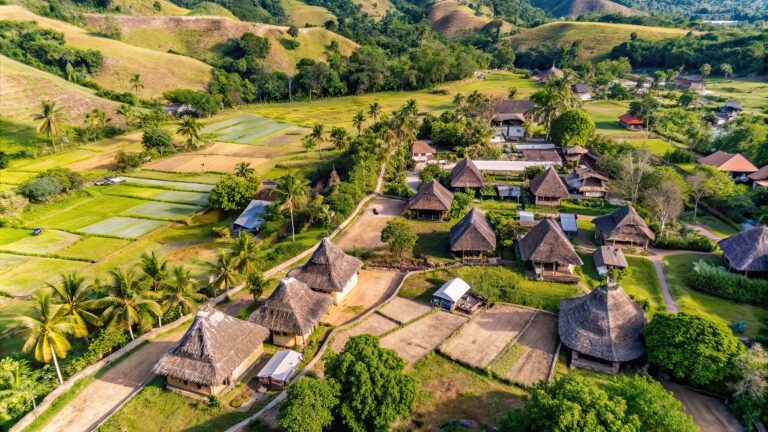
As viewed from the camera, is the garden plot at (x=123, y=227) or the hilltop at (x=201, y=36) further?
the hilltop at (x=201, y=36)

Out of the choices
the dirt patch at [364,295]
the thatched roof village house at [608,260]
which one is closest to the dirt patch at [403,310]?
the dirt patch at [364,295]

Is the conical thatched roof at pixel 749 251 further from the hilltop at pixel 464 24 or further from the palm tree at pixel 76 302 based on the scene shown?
the hilltop at pixel 464 24

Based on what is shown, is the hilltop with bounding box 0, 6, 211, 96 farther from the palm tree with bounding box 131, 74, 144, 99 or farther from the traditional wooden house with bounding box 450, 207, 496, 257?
the traditional wooden house with bounding box 450, 207, 496, 257

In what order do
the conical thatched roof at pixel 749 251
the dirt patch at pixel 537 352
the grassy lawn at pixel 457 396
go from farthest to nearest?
the conical thatched roof at pixel 749 251 → the dirt patch at pixel 537 352 → the grassy lawn at pixel 457 396

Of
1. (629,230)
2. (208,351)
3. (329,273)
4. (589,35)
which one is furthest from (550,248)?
(589,35)

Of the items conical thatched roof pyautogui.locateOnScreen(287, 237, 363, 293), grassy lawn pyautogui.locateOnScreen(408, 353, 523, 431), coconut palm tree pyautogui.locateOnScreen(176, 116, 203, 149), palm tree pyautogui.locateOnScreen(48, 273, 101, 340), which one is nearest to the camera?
grassy lawn pyautogui.locateOnScreen(408, 353, 523, 431)

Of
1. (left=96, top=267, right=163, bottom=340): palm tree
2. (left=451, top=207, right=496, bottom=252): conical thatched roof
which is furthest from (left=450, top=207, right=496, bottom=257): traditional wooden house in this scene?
(left=96, top=267, right=163, bottom=340): palm tree

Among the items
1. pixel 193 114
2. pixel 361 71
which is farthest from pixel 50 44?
pixel 361 71
